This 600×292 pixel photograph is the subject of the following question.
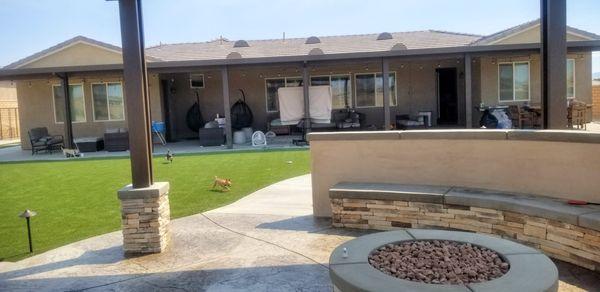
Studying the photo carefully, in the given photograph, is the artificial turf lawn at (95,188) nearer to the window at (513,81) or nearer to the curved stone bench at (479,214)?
the curved stone bench at (479,214)

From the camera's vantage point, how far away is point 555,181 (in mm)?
4605

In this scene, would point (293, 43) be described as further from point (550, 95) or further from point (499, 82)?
point (550, 95)

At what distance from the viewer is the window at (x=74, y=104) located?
18.9 metres

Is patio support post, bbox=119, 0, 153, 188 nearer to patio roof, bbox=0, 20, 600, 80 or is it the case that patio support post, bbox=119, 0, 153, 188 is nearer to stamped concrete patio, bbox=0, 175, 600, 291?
stamped concrete patio, bbox=0, 175, 600, 291

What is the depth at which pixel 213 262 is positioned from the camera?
15.1ft

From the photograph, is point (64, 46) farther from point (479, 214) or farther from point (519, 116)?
point (479, 214)

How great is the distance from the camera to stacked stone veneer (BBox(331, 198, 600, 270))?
3967 millimetres

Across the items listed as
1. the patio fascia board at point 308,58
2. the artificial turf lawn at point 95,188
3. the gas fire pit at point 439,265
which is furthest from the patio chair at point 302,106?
the gas fire pit at point 439,265

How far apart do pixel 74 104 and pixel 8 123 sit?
15.1m

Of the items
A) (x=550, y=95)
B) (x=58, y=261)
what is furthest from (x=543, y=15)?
(x=58, y=261)

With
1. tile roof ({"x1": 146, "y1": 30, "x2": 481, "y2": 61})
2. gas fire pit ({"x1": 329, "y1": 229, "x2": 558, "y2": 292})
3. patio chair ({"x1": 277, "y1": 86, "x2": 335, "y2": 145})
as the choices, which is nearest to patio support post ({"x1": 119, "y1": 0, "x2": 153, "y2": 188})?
gas fire pit ({"x1": 329, "y1": 229, "x2": 558, "y2": 292})

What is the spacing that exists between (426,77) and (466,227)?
15.0m

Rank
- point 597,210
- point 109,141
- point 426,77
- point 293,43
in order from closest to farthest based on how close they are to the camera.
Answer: point 597,210
point 109,141
point 426,77
point 293,43

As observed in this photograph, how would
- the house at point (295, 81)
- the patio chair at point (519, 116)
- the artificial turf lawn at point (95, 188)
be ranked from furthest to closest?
the house at point (295, 81), the patio chair at point (519, 116), the artificial turf lawn at point (95, 188)
